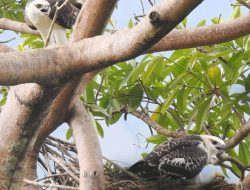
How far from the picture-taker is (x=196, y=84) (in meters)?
3.23

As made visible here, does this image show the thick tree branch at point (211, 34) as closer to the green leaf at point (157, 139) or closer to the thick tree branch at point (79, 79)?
the thick tree branch at point (79, 79)

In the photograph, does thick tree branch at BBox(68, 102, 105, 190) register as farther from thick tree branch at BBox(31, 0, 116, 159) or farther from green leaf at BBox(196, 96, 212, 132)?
green leaf at BBox(196, 96, 212, 132)

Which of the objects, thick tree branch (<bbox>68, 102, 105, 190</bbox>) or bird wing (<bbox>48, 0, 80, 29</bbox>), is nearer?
thick tree branch (<bbox>68, 102, 105, 190</bbox>)

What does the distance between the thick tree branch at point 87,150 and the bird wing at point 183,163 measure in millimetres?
533

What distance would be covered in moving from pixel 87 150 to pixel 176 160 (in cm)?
68

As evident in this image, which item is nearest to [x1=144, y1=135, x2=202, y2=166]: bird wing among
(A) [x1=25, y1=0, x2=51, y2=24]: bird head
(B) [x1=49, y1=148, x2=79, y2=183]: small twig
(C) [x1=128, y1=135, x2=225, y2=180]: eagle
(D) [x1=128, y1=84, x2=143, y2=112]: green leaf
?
(C) [x1=128, y1=135, x2=225, y2=180]: eagle

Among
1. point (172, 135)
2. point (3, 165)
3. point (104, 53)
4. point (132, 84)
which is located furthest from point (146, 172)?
point (104, 53)

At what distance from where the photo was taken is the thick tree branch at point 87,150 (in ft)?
8.44

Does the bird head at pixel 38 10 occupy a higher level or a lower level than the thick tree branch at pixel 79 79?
higher

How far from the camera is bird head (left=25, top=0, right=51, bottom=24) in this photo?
3.39 m

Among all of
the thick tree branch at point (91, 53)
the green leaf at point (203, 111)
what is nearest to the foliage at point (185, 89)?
the green leaf at point (203, 111)

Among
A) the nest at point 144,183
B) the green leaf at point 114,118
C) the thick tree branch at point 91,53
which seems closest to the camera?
the thick tree branch at point 91,53

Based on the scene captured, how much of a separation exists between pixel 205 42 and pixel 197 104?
0.99m

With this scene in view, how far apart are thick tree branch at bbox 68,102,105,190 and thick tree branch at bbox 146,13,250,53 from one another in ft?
1.99
